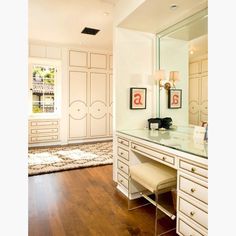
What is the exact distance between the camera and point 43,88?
5359 mm

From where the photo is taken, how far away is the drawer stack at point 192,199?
1394 millimetres

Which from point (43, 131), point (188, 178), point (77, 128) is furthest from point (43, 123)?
point (188, 178)

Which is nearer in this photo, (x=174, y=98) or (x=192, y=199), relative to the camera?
(x=192, y=199)

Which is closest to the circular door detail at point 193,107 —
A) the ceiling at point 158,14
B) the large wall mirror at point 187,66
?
the large wall mirror at point 187,66

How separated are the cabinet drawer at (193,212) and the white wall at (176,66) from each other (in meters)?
1.25

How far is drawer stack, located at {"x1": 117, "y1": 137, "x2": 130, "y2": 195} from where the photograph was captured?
2469 mm

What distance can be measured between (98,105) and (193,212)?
4.59 metres

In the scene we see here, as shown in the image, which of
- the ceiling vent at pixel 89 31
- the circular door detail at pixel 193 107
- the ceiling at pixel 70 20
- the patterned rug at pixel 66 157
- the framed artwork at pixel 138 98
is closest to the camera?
the circular door detail at pixel 193 107

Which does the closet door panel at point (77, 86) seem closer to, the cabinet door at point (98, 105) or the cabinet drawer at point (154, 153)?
the cabinet door at point (98, 105)

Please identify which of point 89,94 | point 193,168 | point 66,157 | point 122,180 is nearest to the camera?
point 193,168

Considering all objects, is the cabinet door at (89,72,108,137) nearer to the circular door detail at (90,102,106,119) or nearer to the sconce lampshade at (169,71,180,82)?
the circular door detail at (90,102,106,119)

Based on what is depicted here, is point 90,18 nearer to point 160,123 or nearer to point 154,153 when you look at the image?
point 160,123
